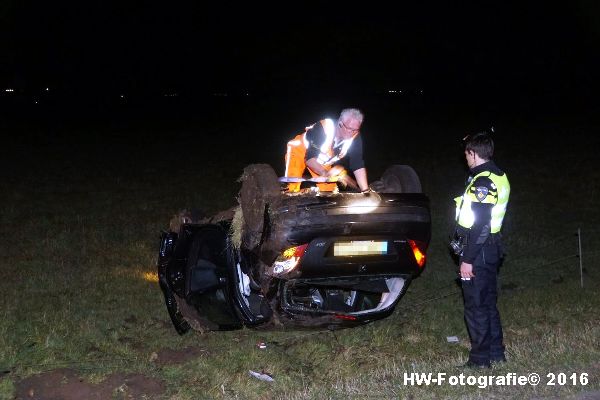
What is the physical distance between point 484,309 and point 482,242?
21.3 inches

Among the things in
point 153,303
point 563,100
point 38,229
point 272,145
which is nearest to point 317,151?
point 153,303

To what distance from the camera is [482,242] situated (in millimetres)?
5230

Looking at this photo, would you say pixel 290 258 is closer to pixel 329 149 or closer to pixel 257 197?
pixel 257 197

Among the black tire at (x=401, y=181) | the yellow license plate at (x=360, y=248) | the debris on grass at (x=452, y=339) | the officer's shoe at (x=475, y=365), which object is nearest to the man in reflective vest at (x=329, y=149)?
the black tire at (x=401, y=181)

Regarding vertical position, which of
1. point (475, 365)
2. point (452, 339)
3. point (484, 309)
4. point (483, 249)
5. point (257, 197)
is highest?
point (257, 197)

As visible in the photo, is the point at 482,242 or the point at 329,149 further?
the point at 329,149

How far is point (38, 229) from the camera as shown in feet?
35.7

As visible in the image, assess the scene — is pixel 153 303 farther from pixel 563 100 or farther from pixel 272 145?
pixel 563 100

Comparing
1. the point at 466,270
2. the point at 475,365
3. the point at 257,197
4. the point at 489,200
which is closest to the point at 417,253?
the point at 466,270

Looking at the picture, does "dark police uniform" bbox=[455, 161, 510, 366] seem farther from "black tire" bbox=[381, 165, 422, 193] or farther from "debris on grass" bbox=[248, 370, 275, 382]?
"debris on grass" bbox=[248, 370, 275, 382]

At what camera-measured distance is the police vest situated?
5137mm

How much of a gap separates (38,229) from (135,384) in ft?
19.6

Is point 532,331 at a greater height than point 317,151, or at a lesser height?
lesser

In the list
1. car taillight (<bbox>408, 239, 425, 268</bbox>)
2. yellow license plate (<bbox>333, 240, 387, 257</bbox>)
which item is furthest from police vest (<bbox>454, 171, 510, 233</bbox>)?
yellow license plate (<bbox>333, 240, 387, 257</bbox>)
